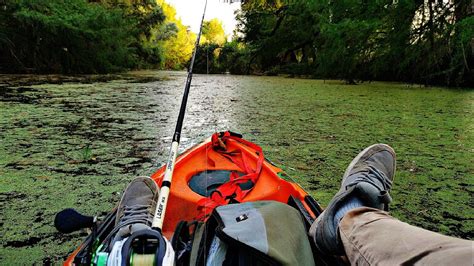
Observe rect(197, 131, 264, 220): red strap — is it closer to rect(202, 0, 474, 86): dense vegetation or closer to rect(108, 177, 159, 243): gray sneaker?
rect(108, 177, 159, 243): gray sneaker

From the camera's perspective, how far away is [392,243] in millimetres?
649

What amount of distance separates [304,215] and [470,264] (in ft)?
1.93

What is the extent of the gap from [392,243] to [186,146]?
1.60 meters

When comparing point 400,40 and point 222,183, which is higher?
point 400,40

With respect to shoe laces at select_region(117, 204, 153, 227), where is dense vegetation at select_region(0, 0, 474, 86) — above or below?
above

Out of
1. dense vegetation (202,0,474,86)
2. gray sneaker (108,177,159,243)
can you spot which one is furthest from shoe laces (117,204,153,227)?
dense vegetation (202,0,474,86)

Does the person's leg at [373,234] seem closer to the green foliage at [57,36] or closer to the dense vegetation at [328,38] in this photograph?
the dense vegetation at [328,38]

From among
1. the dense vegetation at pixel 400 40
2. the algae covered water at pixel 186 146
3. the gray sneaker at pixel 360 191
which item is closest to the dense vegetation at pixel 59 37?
the algae covered water at pixel 186 146

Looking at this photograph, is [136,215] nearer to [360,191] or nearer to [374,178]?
[360,191]

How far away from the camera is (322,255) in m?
0.88

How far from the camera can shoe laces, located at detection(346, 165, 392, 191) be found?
41.6 inches

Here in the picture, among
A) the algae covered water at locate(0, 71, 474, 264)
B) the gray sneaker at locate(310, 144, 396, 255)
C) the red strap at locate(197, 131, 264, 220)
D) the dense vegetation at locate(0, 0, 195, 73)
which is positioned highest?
the dense vegetation at locate(0, 0, 195, 73)

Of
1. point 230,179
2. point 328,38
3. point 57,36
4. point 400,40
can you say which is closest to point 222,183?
point 230,179

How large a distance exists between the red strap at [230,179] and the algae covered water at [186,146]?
29 centimetres
